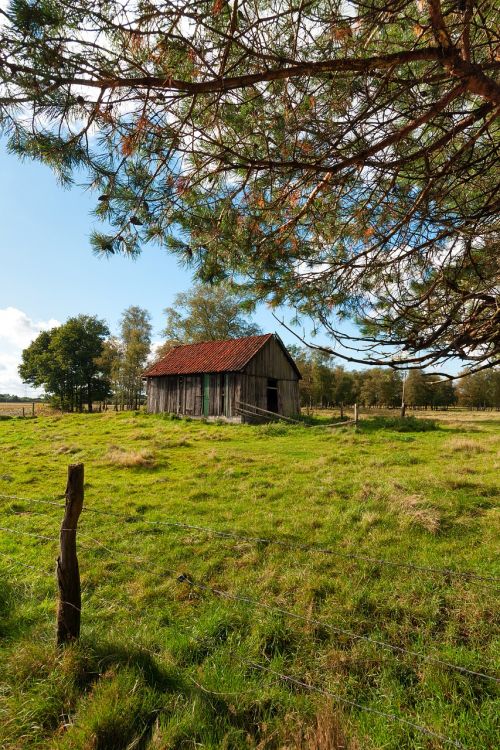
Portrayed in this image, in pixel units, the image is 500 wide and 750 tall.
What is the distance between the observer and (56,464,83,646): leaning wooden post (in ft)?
10.7

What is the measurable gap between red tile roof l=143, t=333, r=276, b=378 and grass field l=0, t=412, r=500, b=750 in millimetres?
14642

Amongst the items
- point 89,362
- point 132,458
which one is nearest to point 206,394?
point 132,458

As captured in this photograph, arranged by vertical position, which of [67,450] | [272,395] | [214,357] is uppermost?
[214,357]

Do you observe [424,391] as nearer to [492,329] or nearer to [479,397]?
[479,397]

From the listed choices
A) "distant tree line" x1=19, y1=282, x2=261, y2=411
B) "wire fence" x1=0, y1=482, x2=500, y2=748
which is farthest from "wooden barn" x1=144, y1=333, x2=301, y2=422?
"wire fence" x1=0, y1=482, x2=500, y2=748

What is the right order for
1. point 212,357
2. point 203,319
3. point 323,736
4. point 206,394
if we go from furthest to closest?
point 203,319 < point 212,357 < point 206,394 < point 323,736

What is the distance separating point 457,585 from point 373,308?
3.43m

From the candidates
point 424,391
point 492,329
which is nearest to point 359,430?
point 492,329

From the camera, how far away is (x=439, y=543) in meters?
5.59

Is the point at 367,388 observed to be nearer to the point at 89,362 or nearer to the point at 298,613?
the point at 89,362

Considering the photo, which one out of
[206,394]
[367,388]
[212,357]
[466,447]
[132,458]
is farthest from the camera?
[367,388]

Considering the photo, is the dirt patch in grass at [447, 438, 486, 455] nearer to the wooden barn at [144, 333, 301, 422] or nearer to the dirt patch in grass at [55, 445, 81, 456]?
the wooden barn at [144, 333, 301, 422]

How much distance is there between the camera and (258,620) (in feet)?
12.7

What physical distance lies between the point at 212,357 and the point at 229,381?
9.83 feet
